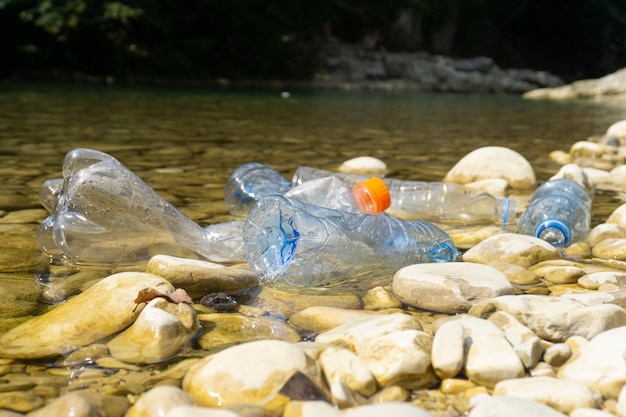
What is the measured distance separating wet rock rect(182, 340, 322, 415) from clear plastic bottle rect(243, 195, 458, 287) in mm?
721

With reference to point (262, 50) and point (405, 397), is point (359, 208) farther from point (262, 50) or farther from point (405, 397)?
point (262, 50)

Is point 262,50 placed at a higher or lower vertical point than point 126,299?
higher

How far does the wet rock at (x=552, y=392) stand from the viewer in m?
1.26

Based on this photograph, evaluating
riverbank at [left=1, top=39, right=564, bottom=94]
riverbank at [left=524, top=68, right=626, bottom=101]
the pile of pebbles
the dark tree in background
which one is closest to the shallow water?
the pile of pebbles

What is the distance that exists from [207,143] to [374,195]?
380 cm

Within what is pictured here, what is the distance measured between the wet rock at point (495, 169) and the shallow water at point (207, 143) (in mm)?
229

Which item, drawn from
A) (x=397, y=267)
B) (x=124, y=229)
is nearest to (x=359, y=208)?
(x=397, y=267)

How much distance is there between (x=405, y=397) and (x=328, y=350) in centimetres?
19

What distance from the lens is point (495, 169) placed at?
412 cm

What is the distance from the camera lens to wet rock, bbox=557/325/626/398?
1348 millimetres

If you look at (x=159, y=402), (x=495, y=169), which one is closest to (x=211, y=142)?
(x=495, y=169)

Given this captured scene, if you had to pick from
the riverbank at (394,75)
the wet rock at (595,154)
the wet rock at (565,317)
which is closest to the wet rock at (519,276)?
the wet rock at (565,317)

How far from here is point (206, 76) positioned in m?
22.6

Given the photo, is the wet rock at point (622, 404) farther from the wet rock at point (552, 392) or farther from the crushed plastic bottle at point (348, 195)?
the crushed plastic bottle at point (348, 195)
